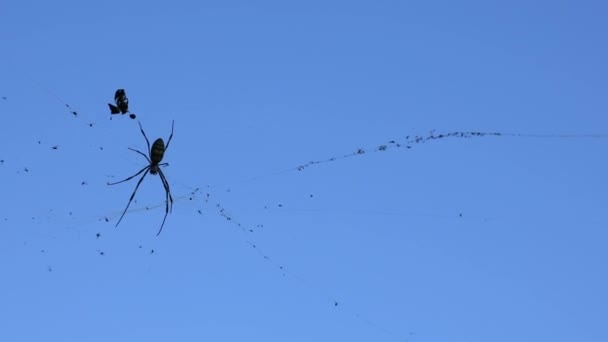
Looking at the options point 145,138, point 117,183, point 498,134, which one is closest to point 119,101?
point 145,138

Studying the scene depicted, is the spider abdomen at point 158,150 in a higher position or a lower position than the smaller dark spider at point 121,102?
lower

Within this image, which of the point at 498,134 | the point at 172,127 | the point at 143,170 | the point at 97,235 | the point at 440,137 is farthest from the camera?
the point at 143,170

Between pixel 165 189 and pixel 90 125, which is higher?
pixel 165 189

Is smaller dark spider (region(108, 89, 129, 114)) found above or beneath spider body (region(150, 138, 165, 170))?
above

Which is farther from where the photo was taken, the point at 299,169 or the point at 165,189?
the point at 165,189

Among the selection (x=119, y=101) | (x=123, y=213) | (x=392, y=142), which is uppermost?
(x=119, y=101)

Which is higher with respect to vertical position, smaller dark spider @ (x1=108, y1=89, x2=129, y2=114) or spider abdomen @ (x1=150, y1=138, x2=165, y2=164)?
smaller dark spider @ (x1=108, y1=89, x2=129, y2=114)

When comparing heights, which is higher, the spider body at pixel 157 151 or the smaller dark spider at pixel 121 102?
the smaller dark spider at pixel 121 102

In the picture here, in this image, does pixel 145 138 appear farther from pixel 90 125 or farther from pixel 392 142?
pixel 392 142
